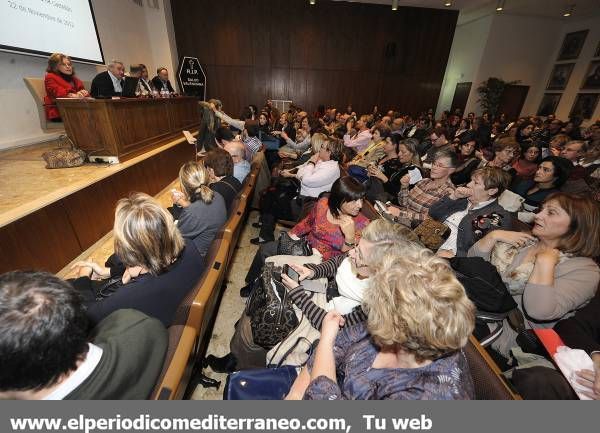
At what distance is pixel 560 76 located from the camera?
423 inches

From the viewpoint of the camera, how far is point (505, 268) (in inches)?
64.7

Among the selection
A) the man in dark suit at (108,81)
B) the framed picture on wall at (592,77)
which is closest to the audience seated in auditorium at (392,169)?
the man in dark suit at (108,81)

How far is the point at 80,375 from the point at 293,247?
145 centimetres

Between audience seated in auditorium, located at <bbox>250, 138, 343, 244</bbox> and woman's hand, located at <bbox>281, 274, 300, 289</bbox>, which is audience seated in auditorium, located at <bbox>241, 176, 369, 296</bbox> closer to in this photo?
woman's hand, located at <bbox>281, 274, 300, 289</bbox>

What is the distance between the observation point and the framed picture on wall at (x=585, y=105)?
9.63 meters

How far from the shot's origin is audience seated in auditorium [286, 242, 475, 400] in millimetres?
812

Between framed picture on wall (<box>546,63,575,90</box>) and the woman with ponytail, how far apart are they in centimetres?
1508

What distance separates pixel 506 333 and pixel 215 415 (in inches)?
62.1

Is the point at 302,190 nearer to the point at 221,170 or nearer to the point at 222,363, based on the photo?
the point at 221,170

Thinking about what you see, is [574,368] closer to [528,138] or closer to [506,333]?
[506,333]

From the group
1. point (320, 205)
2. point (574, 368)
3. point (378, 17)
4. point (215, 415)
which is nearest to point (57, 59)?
point (320, 205)

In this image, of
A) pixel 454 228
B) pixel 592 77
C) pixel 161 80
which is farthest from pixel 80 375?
pixel 592 77

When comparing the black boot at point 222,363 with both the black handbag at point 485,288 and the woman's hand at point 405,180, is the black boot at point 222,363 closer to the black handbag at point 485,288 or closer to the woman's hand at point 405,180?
the black handbag at point 485,288

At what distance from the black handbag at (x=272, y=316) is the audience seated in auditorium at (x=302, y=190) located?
5.43ft
